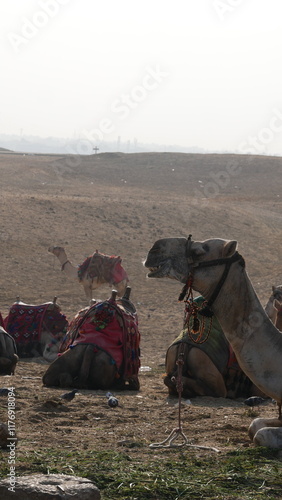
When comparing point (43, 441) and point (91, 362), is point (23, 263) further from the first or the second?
point (43, 441)

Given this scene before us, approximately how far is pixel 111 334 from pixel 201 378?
1.18 metres

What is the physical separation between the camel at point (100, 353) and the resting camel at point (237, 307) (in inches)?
144

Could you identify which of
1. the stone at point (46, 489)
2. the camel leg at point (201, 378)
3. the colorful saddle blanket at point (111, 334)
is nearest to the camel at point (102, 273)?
the colorful saddle blanket at point (111, 334)

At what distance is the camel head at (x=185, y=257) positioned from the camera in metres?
6.20

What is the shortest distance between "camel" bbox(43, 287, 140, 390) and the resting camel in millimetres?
3666

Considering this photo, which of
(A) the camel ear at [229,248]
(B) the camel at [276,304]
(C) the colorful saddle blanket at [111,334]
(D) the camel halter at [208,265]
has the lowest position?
(C) the colorful saddle blanket at [111,334]

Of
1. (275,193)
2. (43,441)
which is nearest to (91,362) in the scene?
(43,441)

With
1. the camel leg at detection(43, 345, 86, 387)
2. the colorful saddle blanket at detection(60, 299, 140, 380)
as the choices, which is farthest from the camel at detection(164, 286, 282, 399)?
the camel leg at detection(43, 345, 86, 387)

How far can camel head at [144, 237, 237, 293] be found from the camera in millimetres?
6199

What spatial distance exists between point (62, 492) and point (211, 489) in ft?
3.89

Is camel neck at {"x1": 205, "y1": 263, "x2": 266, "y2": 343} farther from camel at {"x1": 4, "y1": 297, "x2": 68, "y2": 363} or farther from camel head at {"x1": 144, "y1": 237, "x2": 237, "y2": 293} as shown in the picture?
camel at {"x1": 4, "y1": 297, "x2": 68, "y2": 363}

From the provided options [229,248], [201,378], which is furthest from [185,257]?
[201,378]

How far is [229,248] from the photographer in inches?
249

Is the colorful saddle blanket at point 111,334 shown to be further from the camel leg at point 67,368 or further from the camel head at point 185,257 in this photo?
the camel head at point 185,257
